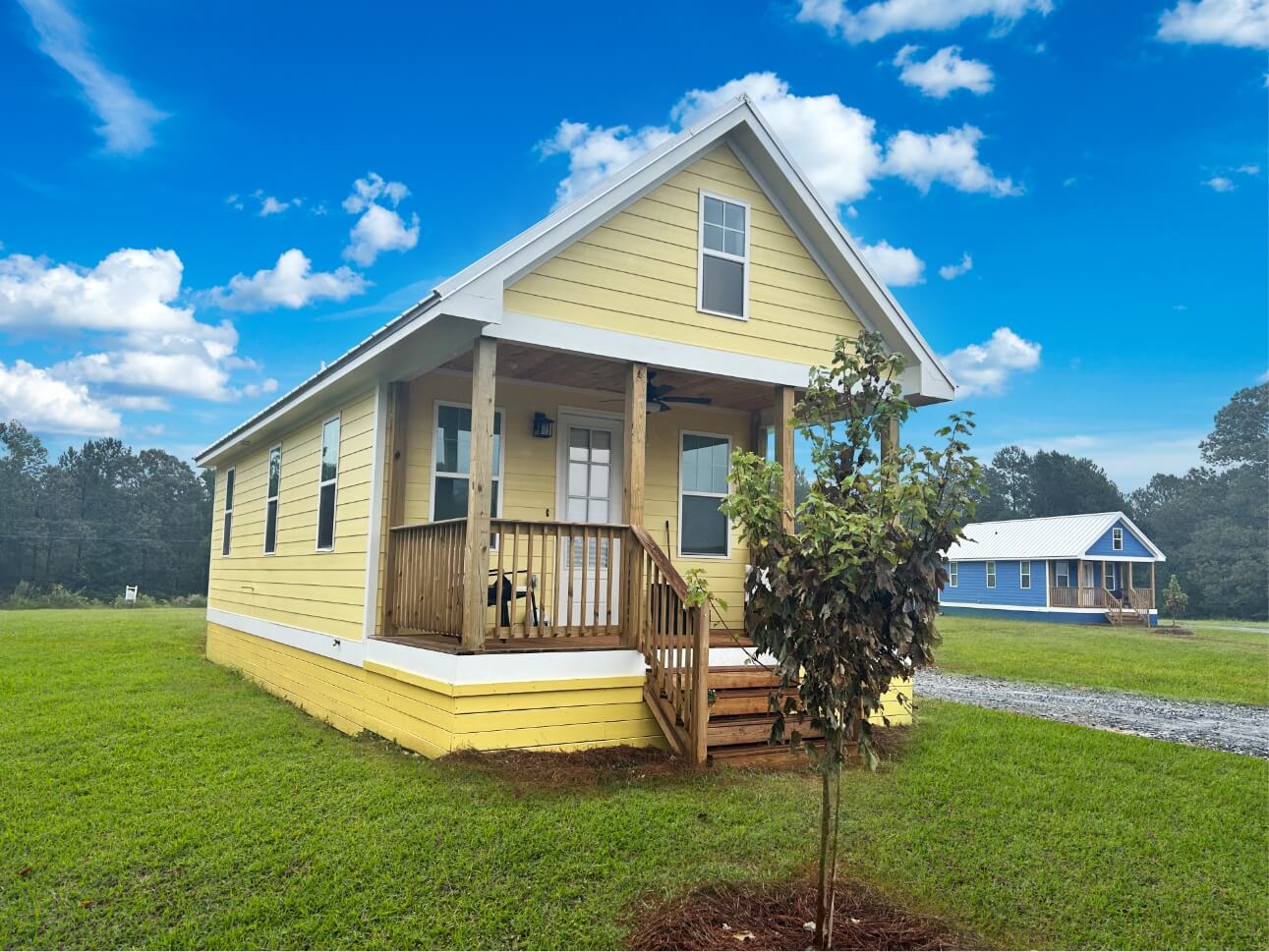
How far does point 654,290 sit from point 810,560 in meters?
4.88

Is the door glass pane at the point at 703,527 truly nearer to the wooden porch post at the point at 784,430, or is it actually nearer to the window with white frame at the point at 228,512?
the wooden porch post at the point at 784,430

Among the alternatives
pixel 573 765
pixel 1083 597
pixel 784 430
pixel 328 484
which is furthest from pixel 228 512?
pixel 1083 597

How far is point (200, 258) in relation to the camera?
27.6 meters

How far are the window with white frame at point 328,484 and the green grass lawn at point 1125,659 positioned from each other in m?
10.8

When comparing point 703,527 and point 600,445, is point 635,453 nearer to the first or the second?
point 600,445

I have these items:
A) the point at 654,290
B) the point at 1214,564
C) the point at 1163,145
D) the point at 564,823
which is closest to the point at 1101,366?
the point at 1214,564

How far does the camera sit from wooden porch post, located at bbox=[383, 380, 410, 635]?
27.6 ft

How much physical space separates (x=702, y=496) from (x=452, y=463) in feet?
9.61

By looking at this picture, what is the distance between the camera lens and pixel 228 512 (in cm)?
1534

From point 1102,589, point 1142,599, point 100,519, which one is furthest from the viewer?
point 100,519

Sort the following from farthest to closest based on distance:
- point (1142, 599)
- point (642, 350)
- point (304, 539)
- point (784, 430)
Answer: point (1142, 599) → point (304, 539) → point (784, 430) → point (642, 350)

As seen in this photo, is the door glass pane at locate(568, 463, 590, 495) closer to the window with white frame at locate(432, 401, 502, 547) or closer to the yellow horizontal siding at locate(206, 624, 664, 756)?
the window with white frame at locate(432, 401, 502, 547)

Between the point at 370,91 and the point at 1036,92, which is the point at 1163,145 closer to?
the point at 1036,92

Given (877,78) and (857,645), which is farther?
(877,78)
